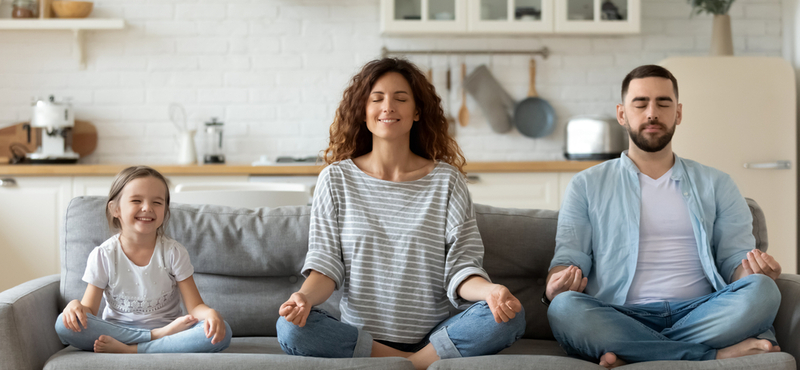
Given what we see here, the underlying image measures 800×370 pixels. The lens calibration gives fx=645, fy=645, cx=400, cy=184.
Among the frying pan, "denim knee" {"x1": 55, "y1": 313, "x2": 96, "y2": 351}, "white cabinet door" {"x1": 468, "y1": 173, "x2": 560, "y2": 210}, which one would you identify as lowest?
"denim knee" {"x1": 55, "y1": 313, "x2": 96, "y2": 351}

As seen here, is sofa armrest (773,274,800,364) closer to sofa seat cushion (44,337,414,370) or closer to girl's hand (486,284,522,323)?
girl's hand (486,284,522,323)

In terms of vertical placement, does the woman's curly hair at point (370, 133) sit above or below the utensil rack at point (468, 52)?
below

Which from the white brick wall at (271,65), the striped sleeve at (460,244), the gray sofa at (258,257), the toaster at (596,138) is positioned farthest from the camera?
the white brick wall at (271,65)

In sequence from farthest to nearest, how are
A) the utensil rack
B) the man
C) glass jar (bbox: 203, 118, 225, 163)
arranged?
the utensil rack < glass jar (bbox: 203, 118, 225, 163) < the man

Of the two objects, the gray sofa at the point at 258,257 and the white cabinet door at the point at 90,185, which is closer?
the gray sofa at the point at 258,257

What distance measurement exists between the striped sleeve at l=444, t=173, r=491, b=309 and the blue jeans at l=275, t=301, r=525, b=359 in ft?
0.29

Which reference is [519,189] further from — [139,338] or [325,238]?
[139,338]

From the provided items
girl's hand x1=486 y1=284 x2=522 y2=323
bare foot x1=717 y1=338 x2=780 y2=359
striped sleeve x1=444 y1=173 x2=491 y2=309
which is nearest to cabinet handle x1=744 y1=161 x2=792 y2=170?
bare foot x1=717 y1=338 x2=780 y2=359

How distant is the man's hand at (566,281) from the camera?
5.10 feet

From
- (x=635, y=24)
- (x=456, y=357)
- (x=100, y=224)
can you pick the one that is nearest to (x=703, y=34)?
(x=635, y=24)

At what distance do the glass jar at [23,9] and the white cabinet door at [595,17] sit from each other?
297cm

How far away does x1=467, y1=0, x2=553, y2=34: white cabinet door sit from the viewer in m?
3.63

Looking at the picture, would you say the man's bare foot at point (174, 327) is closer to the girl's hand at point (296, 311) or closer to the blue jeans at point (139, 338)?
the blue jeans at point (139, 338)

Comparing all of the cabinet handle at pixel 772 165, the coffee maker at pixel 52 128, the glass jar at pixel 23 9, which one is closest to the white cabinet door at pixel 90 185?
the coffee maker at pixel 52 128
